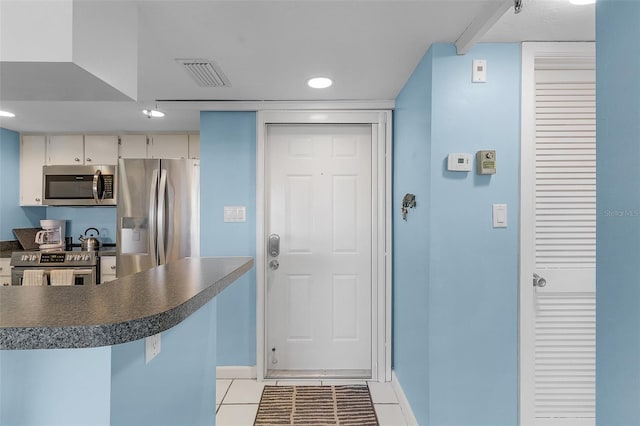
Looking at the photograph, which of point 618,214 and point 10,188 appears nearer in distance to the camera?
point 618,214

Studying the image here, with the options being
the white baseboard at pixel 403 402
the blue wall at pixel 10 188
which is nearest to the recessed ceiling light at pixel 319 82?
the white baseboard at pixel 403 402

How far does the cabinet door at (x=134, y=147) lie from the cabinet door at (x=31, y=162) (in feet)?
2.77

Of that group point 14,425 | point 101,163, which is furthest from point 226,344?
point 101,163

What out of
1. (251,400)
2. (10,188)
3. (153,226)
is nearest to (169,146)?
(153,226)

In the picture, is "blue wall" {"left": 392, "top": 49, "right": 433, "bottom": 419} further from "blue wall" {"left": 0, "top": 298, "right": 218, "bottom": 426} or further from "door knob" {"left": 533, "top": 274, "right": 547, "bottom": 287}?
"blue wall" {"left": 0, "top": 298, "right": 218, "bottom": 426}

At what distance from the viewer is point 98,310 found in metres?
0.77

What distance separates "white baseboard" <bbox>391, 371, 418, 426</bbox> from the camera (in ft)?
7.14

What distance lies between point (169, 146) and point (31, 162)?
4.83 feet

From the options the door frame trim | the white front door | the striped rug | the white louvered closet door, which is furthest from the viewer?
the white front door

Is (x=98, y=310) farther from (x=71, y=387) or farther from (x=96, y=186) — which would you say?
(x=96, y=186)

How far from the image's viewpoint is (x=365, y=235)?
2973 millimetres

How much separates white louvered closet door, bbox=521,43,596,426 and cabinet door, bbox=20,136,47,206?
4.46 metres

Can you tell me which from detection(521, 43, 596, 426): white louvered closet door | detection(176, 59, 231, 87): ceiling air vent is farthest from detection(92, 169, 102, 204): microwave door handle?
detection(521, 43, 596, 426): white louvered closet door

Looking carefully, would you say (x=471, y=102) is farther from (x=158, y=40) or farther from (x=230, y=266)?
(x=158, y=40)
